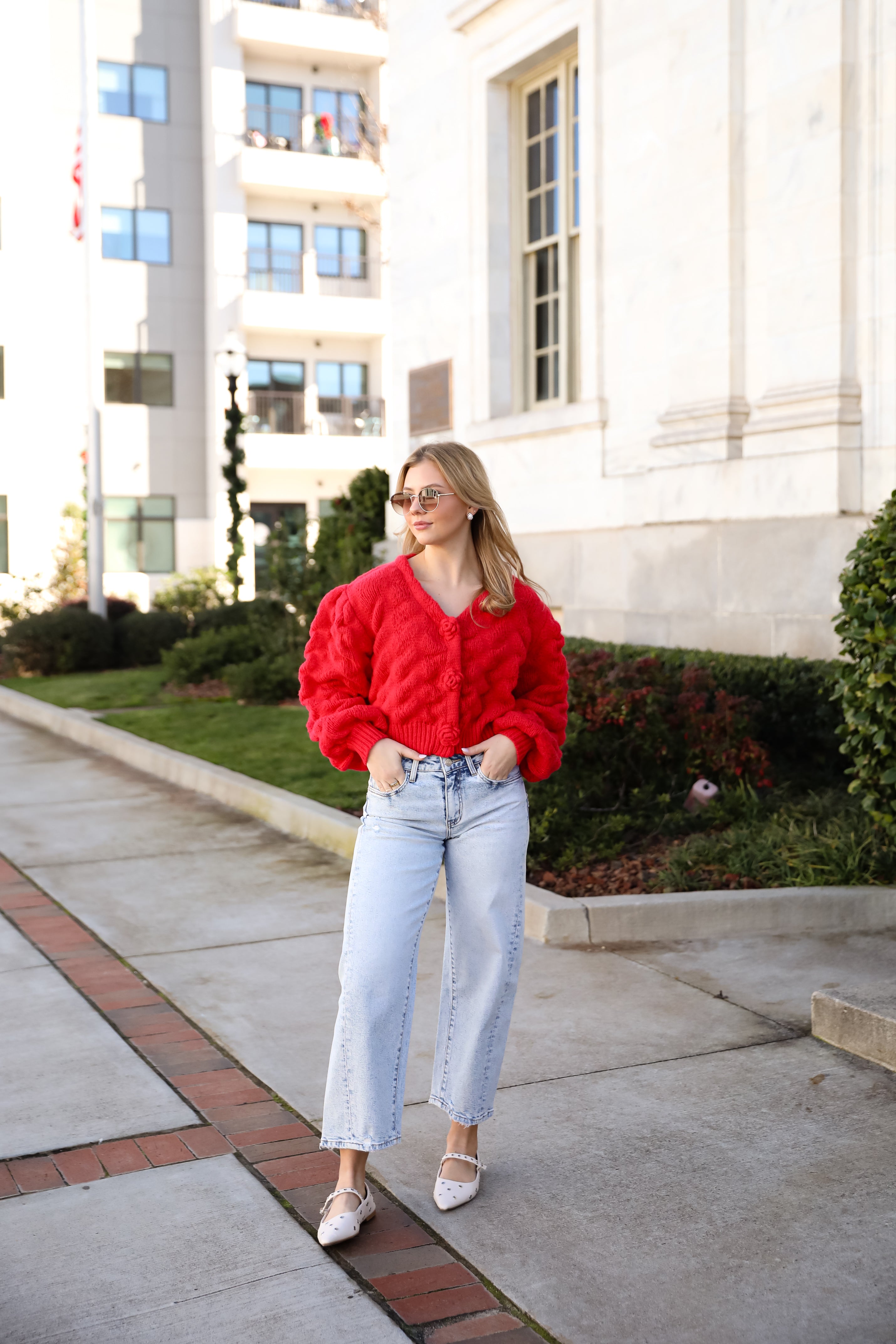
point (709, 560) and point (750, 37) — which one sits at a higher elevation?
point (750, 37)

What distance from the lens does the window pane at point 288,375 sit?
3484cm

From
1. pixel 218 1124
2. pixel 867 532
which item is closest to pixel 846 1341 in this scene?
pixel 218 1124

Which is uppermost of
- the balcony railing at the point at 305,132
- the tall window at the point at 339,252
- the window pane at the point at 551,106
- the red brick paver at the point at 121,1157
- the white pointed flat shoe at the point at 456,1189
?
the balcony railing at the point at 305,132

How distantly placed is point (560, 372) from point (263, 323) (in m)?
23.0

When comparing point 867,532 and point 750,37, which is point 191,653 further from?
point 867,532

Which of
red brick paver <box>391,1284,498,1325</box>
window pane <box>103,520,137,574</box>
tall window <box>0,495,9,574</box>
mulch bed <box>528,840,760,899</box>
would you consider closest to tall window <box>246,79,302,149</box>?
window pane <box>103,520,137,574</box>

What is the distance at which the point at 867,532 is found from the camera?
6016 millimetres

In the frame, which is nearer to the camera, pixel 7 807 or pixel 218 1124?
pixel 218 1124

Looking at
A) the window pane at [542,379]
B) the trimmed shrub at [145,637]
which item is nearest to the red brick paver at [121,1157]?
the window pane at [542,379]

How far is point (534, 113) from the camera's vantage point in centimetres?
1254

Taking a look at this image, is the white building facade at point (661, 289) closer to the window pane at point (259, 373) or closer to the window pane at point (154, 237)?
the window pane at point (259, 373)

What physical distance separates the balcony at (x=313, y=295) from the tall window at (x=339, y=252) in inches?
0.7

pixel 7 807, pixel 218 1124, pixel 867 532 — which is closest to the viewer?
pixel 218 1124

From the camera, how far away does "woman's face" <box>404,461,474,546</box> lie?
11.2ft
